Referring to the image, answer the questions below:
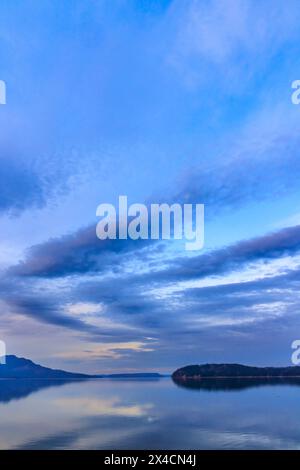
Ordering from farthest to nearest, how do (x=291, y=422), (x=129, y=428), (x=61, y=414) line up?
(x=61, y=414) → (x=291, y=422) → (x=129, y=428)

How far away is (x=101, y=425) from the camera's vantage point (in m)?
30.1

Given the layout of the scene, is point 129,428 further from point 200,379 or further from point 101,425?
point 200,379
